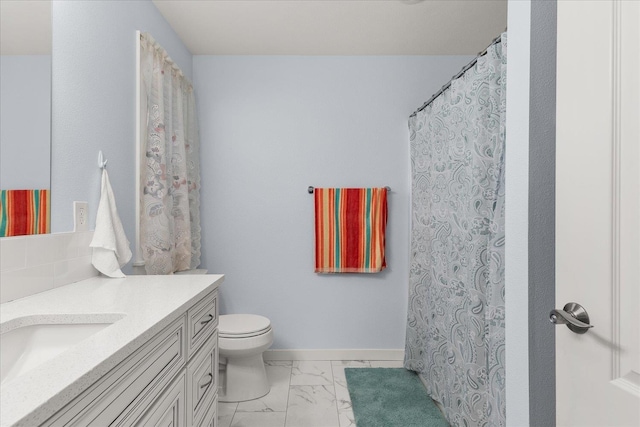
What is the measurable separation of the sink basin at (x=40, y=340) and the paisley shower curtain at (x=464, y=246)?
4.58ft

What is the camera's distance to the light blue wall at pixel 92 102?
1298 millimetres

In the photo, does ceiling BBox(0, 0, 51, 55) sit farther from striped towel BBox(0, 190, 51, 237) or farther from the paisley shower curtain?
the paisley shower curtain

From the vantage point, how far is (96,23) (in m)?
1.47

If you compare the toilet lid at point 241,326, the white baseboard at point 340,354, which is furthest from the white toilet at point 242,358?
the white baseboard at point 340,354

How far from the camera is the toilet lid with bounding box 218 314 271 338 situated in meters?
2.00

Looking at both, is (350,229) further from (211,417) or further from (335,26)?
(211,417)

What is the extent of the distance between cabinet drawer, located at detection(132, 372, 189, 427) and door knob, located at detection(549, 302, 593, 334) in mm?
966

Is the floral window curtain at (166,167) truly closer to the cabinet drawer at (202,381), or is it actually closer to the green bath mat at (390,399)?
the cabinet drawer at (202,381)

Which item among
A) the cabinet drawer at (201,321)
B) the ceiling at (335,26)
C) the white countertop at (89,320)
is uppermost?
the ceiling at (335,26)

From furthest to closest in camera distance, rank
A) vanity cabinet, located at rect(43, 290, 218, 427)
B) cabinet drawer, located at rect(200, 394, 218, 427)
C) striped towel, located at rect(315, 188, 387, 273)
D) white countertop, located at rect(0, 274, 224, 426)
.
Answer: striped towel, located at rect(315, 188, 387, 273), cabinet drawer, located at rect(200, 394, 218, 427), vanity cabinet, located at rect(43, 290, 218, 427), white countertop, located at rect(0, 274, 224, 426)

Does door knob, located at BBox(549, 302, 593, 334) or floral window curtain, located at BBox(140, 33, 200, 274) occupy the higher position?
floral window curtain, located at BBox(140, 33, 200, 274)

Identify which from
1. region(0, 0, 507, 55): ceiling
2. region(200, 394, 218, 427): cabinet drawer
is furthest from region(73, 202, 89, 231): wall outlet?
region(0, 0, 507, 55): ceiling

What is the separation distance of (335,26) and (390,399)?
2.33 meters

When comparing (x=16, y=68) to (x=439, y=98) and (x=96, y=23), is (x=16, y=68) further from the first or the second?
(x=439, y=98)
